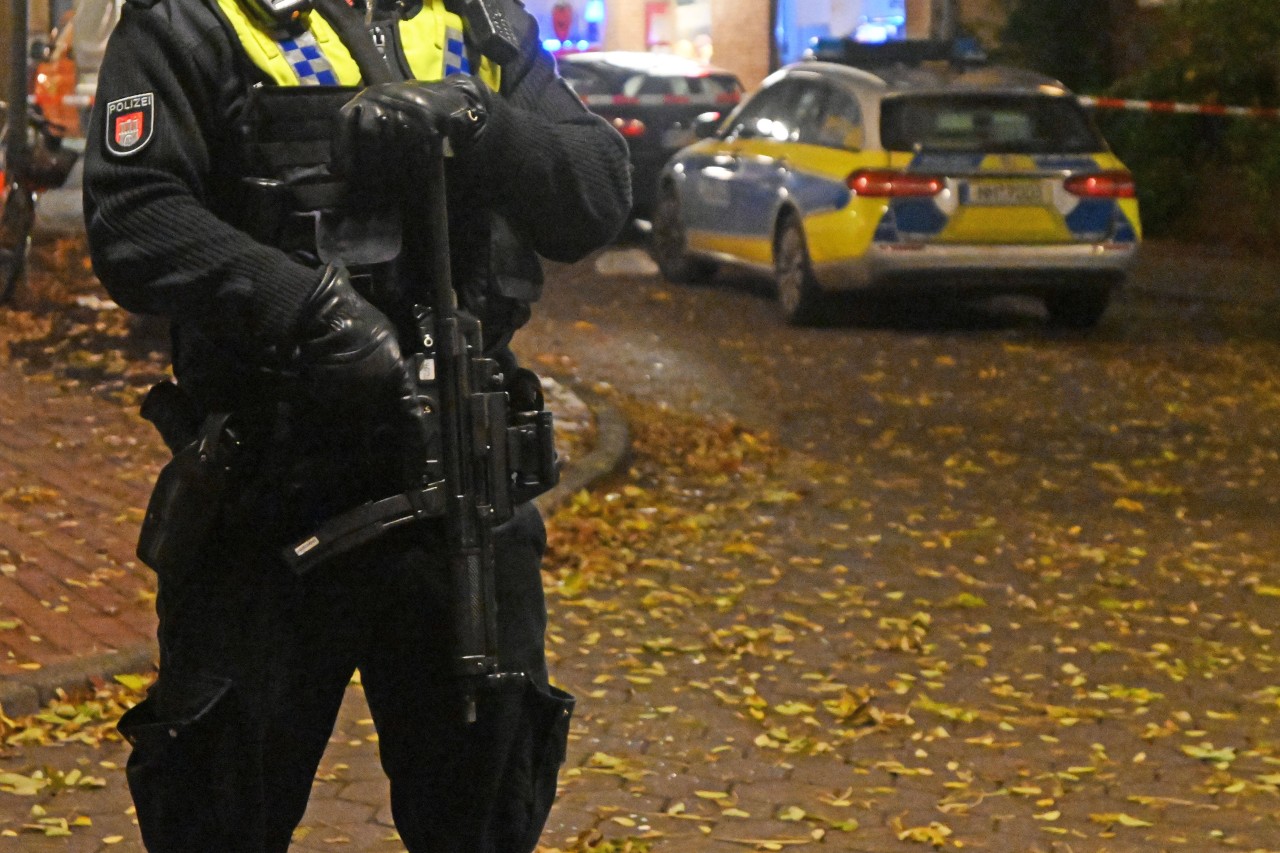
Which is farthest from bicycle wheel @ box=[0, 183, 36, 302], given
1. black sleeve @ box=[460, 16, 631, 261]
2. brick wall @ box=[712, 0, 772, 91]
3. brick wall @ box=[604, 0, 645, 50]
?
brick wall @ box=[604, 0, 645, 50]

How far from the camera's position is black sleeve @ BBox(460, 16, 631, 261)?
9.37 ft

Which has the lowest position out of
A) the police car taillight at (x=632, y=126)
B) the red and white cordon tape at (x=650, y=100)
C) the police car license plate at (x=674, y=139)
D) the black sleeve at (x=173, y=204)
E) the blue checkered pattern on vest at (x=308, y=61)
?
the police car license plate at (x=674, y=139)

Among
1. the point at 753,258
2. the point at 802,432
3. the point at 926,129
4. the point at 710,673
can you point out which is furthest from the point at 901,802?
the point at 753,258

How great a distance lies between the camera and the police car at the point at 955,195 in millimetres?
12656

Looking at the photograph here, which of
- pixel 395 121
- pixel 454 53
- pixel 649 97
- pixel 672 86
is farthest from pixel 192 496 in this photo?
pixel 672 86

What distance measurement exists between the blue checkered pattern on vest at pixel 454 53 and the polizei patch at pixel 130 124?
0.42 metres

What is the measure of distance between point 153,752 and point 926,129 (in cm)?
1051

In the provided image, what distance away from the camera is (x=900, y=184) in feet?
41.3

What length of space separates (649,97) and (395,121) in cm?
1720

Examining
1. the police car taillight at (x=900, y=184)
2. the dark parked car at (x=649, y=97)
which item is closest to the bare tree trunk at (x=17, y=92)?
the police car taillight at (x=900, y=184)

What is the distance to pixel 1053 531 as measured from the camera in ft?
25.7

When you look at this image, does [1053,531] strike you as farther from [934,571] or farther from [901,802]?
[901,802]

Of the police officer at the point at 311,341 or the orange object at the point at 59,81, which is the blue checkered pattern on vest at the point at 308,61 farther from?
the orange object at the point at 59,81

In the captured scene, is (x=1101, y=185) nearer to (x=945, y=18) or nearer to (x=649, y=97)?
(x=649, y=97)
